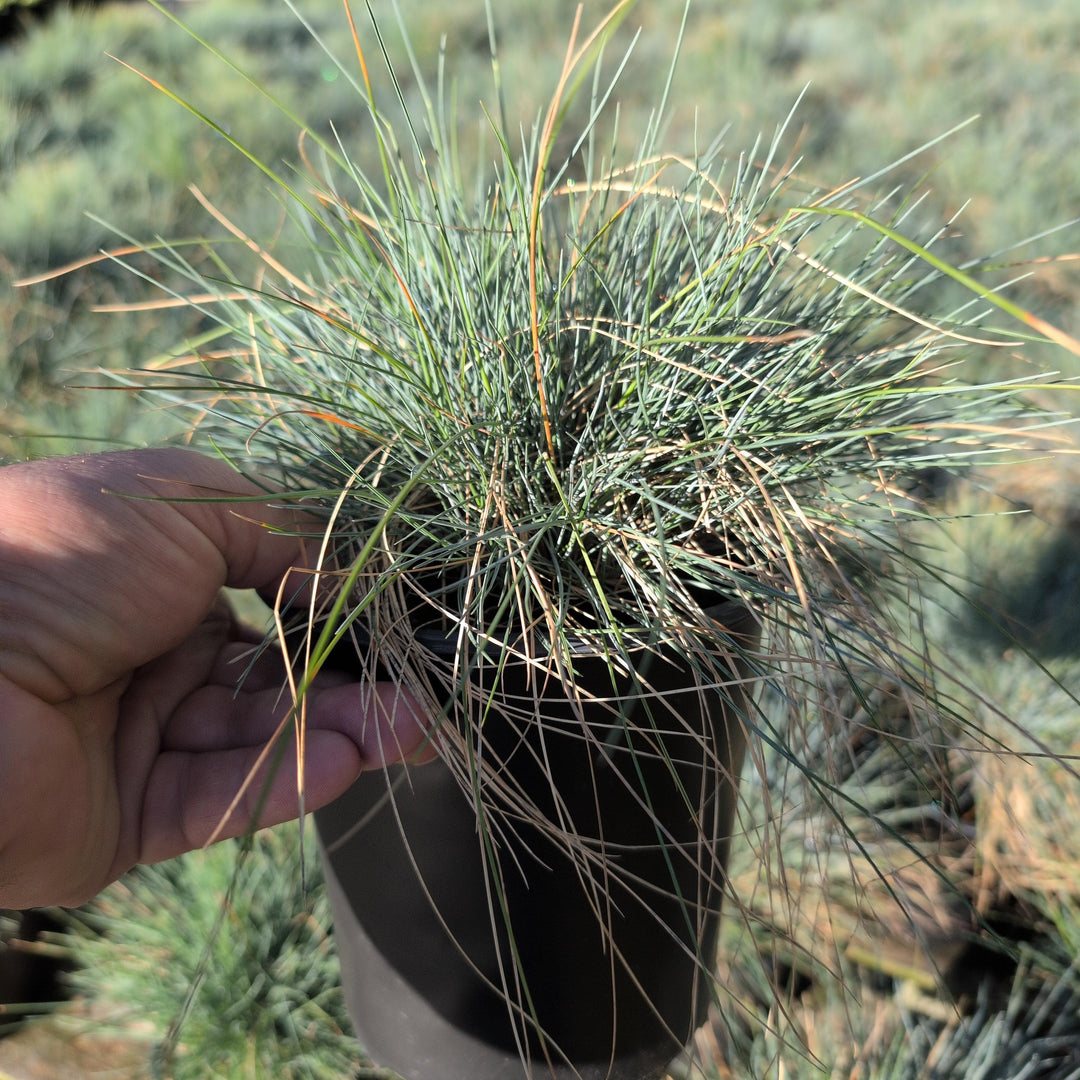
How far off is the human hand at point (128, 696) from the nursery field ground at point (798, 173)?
6 cm

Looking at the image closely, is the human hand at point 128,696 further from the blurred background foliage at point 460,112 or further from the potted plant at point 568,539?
the blurred background foliage at point 460,112

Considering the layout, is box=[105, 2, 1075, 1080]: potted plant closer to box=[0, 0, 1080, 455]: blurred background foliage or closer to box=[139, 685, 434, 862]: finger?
box=[139, 685, 434, 862]: finger

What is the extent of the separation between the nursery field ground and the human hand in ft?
0.19

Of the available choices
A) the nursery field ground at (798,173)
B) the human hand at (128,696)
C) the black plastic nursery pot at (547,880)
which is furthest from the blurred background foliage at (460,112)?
the black plastic nursery pot at (547,880)

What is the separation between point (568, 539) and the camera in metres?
0.54

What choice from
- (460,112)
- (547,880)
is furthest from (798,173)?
(460,112)

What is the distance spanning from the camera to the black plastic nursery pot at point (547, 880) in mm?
496

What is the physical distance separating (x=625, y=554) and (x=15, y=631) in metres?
0.32

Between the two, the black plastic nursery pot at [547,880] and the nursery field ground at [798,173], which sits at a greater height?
the nursery field ground at [798,173]

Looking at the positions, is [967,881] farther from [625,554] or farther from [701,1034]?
[625,554]

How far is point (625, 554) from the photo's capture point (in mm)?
506

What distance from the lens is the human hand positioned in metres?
0.49

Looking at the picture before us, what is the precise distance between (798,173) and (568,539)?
1248 mm

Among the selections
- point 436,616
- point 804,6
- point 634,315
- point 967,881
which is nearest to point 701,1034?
point 967,881
